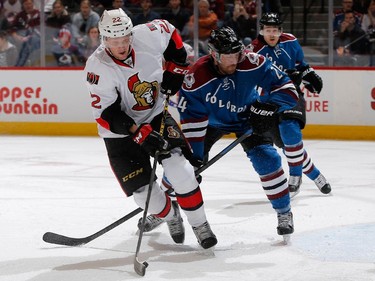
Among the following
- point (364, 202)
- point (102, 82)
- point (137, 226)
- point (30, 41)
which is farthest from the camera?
point (30, 41)

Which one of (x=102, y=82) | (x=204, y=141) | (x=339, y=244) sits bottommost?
(x=339, y=244)

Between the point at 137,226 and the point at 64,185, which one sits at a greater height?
the point at 137,226

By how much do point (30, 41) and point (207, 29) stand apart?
1.69m

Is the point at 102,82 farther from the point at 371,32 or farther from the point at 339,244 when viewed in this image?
the point at 371,32

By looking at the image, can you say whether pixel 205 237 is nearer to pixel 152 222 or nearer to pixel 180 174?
pixel 180 174

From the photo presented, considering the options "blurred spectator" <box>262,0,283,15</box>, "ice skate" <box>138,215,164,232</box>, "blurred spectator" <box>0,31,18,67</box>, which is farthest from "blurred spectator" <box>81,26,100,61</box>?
"ice skate" <box>138,215,164,232</box>

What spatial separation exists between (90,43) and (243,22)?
1476mm

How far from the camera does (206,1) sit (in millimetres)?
8062

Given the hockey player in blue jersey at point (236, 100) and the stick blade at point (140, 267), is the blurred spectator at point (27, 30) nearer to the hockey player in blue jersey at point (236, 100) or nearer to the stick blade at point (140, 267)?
the hockey player in blue jersey at point (236, 100)

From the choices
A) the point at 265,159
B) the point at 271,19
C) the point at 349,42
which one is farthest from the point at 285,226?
the point at 349,42

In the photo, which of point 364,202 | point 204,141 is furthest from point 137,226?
point 364,202

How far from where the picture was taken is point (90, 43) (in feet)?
27.3

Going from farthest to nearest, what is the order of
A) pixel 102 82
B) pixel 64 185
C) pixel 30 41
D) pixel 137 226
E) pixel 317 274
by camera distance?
pixel 30 41, pixel 64 185, pixel 137 226, pixel 102 82, pixel 317 274

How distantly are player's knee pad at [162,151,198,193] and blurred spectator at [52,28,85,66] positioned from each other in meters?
5.09
